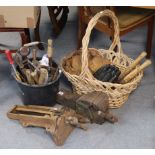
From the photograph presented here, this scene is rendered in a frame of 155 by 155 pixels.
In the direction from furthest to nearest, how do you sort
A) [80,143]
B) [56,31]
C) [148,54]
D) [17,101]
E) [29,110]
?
[56,31] → [148,54] → [17,101] → [29,110] → [80,143]

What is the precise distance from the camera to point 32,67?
6.00ft

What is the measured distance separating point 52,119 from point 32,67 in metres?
0.37

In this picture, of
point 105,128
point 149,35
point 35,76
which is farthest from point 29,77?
point 149,35

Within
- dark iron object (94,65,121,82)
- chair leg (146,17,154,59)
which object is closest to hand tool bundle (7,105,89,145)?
dark iron object (94,65,121,82)

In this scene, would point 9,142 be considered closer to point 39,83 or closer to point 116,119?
point 39,83

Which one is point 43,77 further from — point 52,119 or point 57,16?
point 57,16

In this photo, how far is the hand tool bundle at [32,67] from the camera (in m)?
1.76

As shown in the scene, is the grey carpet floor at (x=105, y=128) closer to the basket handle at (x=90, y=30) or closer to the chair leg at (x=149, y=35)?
the chair leg at (x=149, y=35)

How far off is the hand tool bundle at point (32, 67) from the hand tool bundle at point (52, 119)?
16cm

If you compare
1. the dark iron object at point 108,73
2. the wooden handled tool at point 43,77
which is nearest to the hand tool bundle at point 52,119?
the wooden handled tool at point 43,77

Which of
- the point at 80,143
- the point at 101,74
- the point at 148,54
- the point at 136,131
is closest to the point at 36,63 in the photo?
the point at 101,74

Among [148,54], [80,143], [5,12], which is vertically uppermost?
[5,12]

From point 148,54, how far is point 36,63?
916 mm

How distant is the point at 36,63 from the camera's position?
1846 mm
